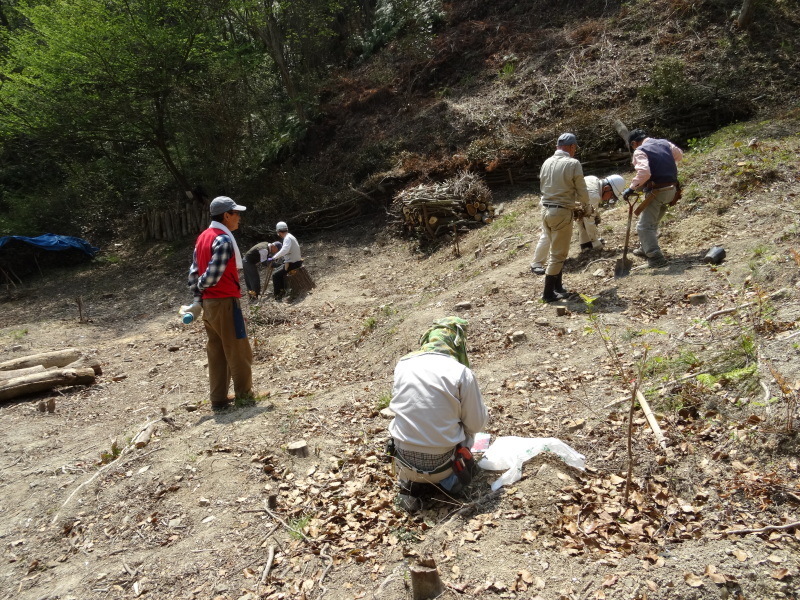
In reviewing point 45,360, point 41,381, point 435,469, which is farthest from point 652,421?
point 45,360

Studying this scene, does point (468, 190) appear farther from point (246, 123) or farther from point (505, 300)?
point (246, 123)

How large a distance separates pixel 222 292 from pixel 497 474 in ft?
10.4

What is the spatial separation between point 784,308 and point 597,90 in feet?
33.6

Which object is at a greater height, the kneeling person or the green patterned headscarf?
the green patterned headscarf

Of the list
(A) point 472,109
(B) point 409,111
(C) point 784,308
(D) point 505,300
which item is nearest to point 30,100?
(B) point 409,111

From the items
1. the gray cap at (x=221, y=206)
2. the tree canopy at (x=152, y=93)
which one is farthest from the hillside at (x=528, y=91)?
the gray cap at (x=221, y=206)

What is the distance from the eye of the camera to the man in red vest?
5492mm

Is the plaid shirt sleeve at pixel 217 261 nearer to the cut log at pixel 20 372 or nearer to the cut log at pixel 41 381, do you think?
the cut log at pixel 41 381

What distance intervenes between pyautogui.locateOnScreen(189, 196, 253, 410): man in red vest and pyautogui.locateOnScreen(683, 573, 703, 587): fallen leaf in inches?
169

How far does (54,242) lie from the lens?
1675cm

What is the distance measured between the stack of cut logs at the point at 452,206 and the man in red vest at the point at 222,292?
7127mm

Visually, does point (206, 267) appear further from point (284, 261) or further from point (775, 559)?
point (284, 261)

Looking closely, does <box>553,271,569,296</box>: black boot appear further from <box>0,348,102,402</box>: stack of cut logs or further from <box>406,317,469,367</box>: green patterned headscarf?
<box>0,348,102,402</box>: stack of cut logs

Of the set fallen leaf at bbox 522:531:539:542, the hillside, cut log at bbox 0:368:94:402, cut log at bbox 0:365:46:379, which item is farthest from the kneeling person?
the hillside
